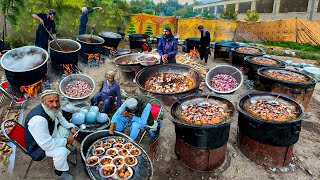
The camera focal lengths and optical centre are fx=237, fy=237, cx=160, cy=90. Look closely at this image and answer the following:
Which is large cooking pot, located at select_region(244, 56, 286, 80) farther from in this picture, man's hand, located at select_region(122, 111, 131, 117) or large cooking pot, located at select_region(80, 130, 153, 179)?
large cooking pot, located at select_region(80, 130, 153, 179)

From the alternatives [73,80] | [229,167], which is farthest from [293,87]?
[73,80]

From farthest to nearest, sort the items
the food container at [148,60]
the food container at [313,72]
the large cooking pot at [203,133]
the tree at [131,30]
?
the tree at [131,30] < the food container at [313,72] < the food container at [148,60] < the large cooking pot at [203,133]

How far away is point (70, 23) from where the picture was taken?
13359 mm

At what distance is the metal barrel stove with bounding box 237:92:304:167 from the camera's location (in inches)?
176

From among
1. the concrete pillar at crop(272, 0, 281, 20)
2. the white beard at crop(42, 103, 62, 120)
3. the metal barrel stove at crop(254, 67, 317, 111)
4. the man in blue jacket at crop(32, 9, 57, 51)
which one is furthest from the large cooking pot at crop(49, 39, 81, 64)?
the concrete pillar at crop(272, 0, 281, 20)

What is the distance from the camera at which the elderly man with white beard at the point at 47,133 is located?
3.50 metres

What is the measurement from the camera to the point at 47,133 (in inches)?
141

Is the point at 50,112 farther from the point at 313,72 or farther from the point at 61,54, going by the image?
the point at 313,72

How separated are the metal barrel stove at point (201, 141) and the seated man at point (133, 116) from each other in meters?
0.53

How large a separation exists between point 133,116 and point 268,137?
2.66 m

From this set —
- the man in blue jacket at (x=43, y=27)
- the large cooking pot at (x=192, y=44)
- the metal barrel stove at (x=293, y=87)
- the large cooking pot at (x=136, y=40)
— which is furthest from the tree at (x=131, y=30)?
the metal barrel stove at (x=293, y=87)

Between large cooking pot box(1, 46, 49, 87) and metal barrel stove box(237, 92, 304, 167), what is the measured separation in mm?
5839

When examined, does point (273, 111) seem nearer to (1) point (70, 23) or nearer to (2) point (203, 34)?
(2) point (203, 34)

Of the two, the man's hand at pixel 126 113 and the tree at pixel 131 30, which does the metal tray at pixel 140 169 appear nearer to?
the man's hand at pixel 126 113
